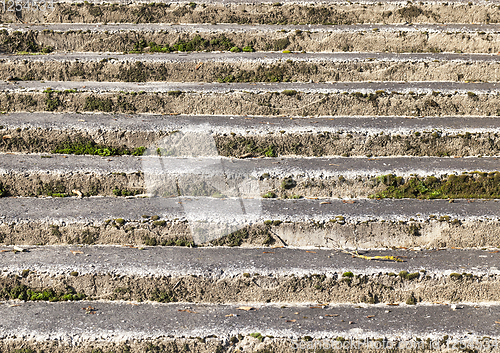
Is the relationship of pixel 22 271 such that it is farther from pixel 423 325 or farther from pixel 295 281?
pixel 423 325

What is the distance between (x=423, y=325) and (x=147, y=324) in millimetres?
2252

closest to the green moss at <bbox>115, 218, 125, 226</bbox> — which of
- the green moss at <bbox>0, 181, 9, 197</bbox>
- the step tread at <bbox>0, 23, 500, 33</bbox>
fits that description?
the green moss at <bbox>0, 181, 9, 197</bbox>

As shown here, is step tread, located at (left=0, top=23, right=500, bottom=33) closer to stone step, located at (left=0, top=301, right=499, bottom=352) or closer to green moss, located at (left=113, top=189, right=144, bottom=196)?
green moss, located at (left=113, top=189, right=144, bottom=196)

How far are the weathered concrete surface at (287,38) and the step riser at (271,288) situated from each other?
11.3 ft

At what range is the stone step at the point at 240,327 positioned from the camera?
10.8 ft

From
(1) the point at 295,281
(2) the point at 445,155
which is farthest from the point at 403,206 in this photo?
(1) the point at 295,281

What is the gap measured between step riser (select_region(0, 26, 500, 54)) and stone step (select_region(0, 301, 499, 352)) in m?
3.64

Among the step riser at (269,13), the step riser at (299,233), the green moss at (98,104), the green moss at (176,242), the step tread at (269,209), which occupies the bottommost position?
the green moss at (176,242)

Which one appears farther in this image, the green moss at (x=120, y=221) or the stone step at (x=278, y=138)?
the stone step at (x=278, y=138)

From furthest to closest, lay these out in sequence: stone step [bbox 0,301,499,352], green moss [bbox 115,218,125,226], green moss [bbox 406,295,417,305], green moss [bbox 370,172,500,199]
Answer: green moss [bbox 370,172,500,199] → green moss [bbox 115,218,125,226] → green moss [bbox 406,295,417,305] → stone step [bbox 0,301,499,352]

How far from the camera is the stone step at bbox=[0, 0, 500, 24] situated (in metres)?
6.08

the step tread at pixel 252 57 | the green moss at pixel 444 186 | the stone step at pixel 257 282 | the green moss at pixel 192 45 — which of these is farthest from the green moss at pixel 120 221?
the green moss at pixel 192 45

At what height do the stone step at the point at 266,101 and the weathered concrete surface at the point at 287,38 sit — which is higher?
the weathered concrete surface at the point at 287,38

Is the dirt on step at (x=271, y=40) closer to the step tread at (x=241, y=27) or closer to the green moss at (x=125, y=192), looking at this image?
the step tread at (x=241, y=27)
